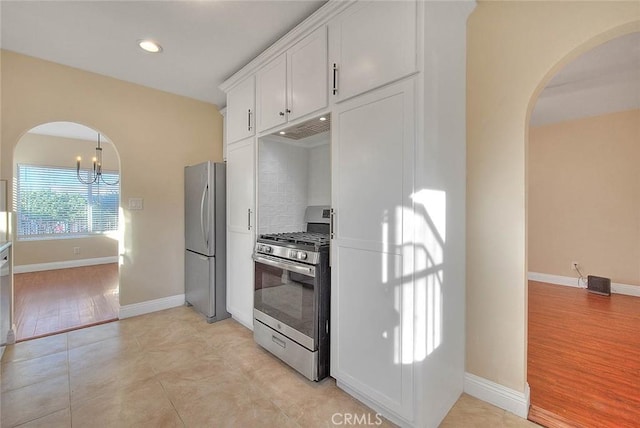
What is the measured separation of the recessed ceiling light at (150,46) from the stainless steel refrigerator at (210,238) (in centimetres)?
107

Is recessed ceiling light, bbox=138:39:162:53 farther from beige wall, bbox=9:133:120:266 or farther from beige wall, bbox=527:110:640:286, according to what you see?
beige wall, bbox=527:110:640:286

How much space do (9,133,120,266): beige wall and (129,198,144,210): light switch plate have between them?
276cm

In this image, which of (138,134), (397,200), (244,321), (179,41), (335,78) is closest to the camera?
(397,200)

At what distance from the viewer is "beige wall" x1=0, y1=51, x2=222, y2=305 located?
2.59 m

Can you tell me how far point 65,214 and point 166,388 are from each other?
574 centimetres

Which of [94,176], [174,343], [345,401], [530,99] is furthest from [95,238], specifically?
[530,99]

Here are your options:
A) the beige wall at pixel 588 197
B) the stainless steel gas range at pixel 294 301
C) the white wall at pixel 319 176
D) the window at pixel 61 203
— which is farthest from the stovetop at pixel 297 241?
the beige wall at pixel 588 197

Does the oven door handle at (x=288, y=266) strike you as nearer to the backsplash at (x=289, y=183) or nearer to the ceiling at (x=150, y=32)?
the backsplash at (x=289, y=183)

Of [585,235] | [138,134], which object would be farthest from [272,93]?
[585,235]

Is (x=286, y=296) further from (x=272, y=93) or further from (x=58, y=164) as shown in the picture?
(x=58, y=164)

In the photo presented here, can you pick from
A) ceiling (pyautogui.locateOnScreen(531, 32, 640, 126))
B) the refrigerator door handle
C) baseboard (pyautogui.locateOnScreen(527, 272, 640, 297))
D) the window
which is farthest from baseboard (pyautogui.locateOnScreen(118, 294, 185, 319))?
baseboard (pyautogui.locateOnScreen(527, 272, 640, 297))

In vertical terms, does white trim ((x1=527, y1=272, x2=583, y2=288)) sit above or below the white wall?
below

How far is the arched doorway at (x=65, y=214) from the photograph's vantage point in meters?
4.57

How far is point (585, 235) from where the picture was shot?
14.1 feet
